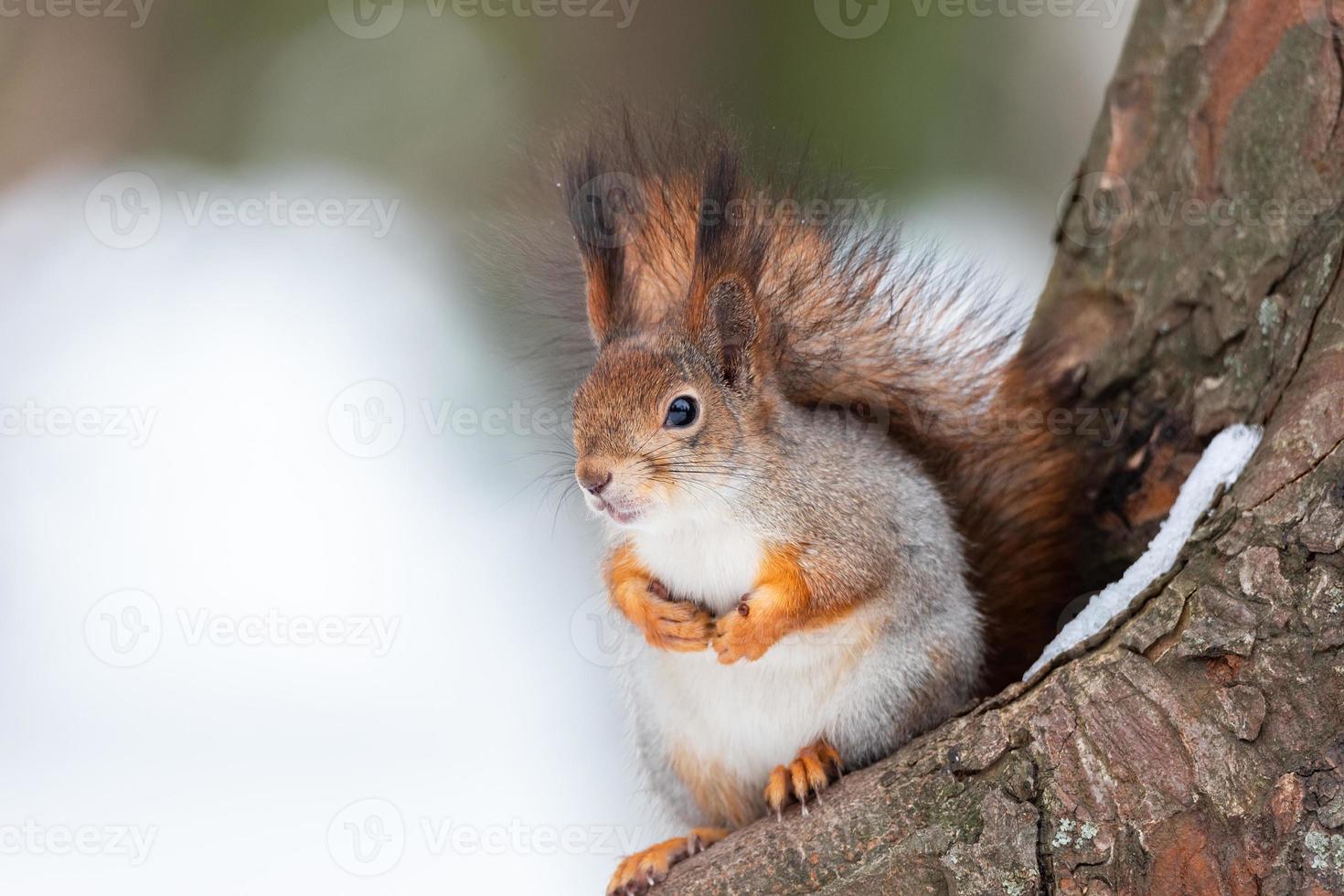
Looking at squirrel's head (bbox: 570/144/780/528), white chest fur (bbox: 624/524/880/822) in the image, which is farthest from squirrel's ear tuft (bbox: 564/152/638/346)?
white chest fur (bbox: 624/524/880/822)

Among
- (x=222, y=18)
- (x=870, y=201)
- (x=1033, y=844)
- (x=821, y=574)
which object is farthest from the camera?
(x=222, y=18)

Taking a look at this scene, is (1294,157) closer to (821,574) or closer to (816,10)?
(821,574)

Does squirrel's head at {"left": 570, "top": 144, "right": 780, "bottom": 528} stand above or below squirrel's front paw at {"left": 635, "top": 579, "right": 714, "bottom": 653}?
above

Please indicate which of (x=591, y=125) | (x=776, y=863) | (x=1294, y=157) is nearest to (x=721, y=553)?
(x=776, y=863)

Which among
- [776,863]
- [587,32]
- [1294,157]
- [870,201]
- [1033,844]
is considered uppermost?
[587,32]

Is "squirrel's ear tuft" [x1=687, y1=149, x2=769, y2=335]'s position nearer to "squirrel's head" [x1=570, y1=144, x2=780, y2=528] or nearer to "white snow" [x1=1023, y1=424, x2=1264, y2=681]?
"squirrel's head" [x1=570, y1=144, x2=780, y2=528]

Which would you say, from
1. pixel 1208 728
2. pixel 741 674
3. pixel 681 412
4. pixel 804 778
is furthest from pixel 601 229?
pixel 1208 728

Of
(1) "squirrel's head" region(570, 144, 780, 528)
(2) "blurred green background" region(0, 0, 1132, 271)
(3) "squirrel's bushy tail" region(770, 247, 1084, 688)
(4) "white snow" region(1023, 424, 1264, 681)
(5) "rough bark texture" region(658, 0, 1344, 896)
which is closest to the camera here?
(5) "rough bark texture" region(658, 0, 1344, 896)
